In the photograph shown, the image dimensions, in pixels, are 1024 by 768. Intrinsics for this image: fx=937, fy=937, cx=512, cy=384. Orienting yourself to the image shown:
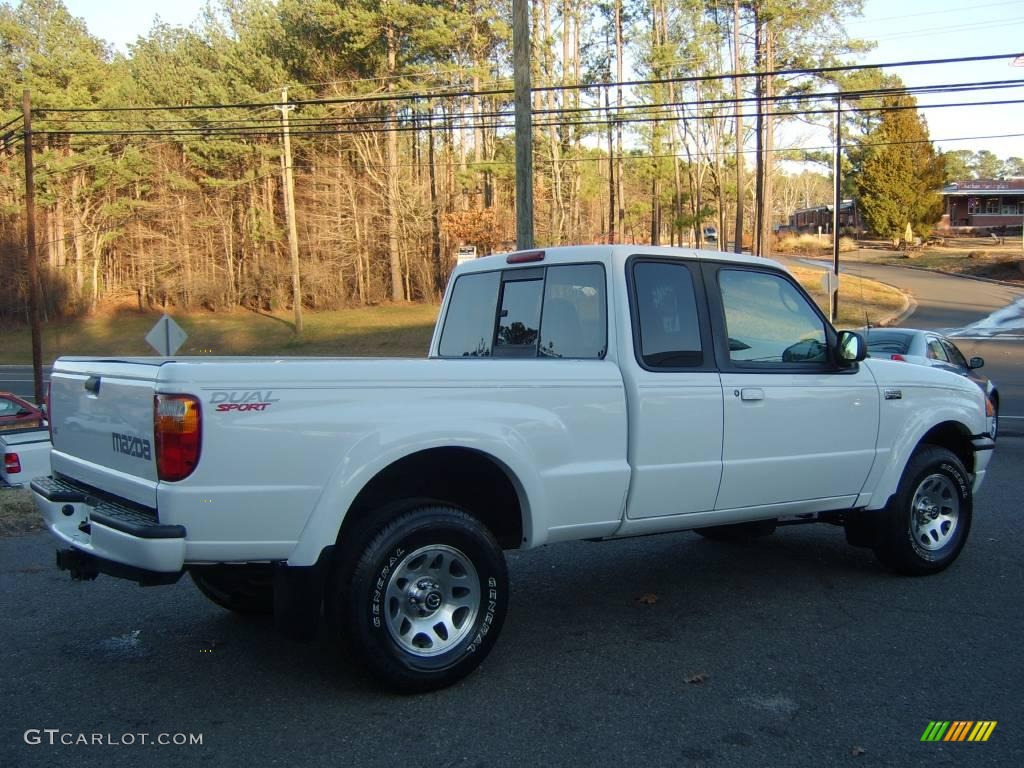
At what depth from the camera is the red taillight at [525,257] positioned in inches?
213

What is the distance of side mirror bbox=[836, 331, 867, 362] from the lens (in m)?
5.63

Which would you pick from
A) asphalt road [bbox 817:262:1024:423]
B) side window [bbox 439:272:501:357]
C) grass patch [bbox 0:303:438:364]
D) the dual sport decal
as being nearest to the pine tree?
asphalt road [bbox 817:262:1024:423]

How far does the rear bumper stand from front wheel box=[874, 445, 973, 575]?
442 centimetres

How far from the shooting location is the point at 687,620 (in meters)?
5.38

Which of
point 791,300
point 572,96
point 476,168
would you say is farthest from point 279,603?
point 572,96

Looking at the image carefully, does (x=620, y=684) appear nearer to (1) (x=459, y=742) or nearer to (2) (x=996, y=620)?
(1) (x=459, y=742)

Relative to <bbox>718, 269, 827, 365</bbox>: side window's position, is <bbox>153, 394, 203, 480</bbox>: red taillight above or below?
below

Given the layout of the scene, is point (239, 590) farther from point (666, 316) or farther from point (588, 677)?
point (666, 316)

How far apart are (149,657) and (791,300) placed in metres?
4.16

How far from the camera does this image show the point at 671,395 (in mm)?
4898

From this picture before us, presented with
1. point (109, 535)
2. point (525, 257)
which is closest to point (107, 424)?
point (109, 535)

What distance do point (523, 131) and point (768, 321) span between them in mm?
9895

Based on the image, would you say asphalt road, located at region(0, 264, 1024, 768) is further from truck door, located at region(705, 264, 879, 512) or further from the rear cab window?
the rear cab window

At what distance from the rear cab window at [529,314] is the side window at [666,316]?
22 cm
